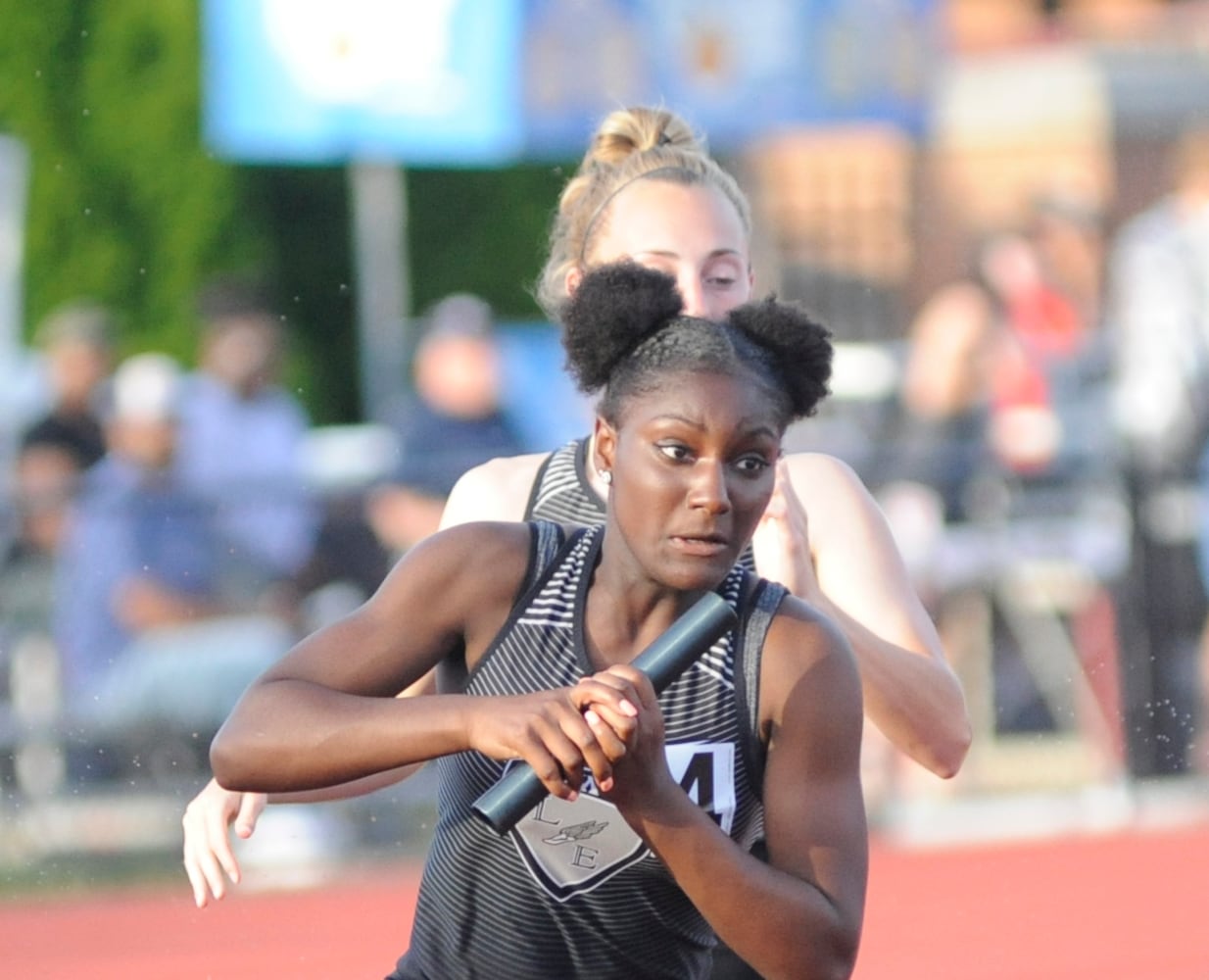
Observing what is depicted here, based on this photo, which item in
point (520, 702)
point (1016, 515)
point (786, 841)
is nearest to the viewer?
point (520, 702)

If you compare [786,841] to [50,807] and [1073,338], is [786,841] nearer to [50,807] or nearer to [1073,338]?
[50,807]

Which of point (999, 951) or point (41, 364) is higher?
point (41, 364)

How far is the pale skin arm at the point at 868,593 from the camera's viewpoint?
3.56 metres

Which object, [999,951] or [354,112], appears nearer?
[999,951]

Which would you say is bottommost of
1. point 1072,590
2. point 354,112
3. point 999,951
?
point 999,951

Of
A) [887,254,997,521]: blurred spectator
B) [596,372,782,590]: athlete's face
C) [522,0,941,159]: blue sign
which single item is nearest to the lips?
[596,372,782,590]: athlete's face

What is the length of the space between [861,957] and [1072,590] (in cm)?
262

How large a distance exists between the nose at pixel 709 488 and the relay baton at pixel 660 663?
152mm

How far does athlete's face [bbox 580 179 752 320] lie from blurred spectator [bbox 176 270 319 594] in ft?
17.4

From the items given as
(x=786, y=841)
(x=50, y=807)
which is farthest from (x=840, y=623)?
(x=50, y=807)

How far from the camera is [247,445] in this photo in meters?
9.65

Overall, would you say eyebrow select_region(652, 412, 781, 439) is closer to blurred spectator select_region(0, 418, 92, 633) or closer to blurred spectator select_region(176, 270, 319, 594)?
blurred spectator select_region(176, 270, 319, 594)

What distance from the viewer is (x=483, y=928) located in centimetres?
301

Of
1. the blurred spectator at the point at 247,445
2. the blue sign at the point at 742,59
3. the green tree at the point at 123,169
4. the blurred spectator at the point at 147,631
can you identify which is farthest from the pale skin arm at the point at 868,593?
the green tree at the point at 123,169
